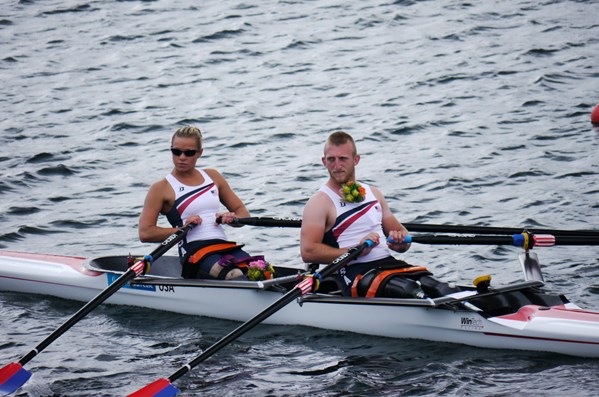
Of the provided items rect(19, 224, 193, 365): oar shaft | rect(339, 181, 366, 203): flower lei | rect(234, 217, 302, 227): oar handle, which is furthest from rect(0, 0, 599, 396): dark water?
rect(339, 181, 366, 203): flower lei

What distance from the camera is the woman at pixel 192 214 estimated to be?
1041 cm

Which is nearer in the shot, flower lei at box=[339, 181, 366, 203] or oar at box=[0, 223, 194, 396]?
oar at box=[0, 223, 194, 396]

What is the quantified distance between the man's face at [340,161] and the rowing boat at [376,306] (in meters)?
1.01

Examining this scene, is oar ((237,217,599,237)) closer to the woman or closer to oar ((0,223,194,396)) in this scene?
the woman

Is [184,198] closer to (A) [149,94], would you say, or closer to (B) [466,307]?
(B) [466,307]

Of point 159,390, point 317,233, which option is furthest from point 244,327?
point 317,233

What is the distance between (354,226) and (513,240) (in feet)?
5.02

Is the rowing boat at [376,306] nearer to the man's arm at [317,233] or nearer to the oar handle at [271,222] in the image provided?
the man's arm at [317,233]

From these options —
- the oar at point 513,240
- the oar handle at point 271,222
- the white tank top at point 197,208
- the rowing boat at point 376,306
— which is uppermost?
the white tank top at point 197,208

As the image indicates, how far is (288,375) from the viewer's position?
9.20 metres

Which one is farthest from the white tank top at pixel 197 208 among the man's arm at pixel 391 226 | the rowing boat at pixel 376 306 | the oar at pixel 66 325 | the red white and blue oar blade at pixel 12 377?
the red white and blue oar blade at pixel 12 377

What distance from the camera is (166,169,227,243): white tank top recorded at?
10555 mm

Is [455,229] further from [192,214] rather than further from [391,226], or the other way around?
[192,214]

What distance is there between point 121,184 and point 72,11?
1154 cm
